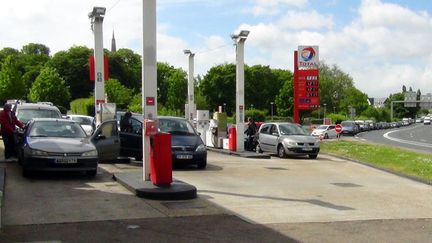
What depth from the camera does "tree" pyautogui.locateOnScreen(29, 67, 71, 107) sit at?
7944 cm

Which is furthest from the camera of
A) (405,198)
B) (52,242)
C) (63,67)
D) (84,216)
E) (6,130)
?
(63,67)

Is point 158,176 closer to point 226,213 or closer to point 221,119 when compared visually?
point 226,213

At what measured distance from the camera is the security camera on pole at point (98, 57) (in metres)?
21.1

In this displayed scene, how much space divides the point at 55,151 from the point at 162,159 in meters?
2.95

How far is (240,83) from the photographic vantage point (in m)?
23.6

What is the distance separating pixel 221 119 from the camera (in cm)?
2727

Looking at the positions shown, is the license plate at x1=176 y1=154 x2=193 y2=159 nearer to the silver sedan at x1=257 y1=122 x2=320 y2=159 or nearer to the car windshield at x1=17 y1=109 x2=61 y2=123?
the car windshield at x1=17 y1=109 x2=61 y2=123

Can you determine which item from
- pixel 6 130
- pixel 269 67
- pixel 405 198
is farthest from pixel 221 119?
pixel 269 67

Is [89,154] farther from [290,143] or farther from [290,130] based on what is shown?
[290,130]

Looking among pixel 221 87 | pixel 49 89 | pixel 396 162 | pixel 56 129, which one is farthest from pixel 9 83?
pixel 56 129

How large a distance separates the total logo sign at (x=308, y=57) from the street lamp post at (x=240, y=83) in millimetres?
7451

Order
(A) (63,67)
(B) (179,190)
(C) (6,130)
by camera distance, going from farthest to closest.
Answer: (A) (63,67) < (C) (6,130) < (B) (179,190)

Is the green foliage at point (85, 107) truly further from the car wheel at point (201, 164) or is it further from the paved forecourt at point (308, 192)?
the paved forecourt at point (308, 192)

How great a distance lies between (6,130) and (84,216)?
8092 mm
